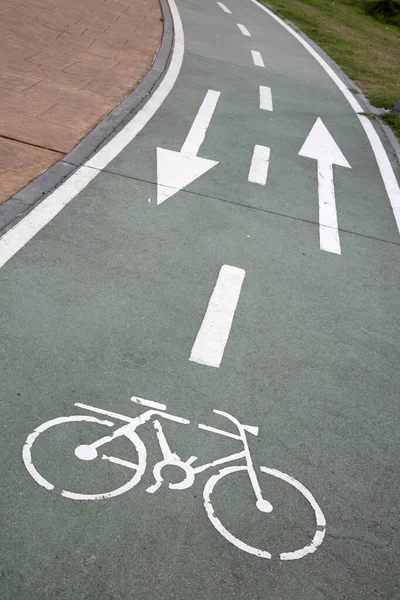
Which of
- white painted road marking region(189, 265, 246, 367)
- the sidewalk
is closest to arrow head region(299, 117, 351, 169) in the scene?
the sidewalk

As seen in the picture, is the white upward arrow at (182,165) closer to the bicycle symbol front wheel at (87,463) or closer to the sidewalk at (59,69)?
the sidewalk at (59,69)

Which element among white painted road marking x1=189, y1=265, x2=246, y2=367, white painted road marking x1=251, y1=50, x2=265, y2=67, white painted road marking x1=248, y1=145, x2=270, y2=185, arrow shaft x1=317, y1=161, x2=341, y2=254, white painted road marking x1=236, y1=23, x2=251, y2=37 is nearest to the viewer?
white painted road marking x1=189, y1=265, x2=246, y2=367

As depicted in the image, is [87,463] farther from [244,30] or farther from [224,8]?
[224,8]

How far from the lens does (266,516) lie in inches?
150

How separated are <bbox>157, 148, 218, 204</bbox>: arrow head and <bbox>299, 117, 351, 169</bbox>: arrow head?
5.70 feet

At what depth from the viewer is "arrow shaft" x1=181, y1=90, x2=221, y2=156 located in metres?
8.89

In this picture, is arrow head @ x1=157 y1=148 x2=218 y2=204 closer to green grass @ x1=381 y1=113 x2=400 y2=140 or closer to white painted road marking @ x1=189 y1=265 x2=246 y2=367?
white painted road marking @ x1=189 y1=265 x2=246 y2=367

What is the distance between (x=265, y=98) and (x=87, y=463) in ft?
29.6

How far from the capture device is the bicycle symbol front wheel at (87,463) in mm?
3678

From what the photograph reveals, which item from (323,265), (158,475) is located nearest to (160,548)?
(158,475)


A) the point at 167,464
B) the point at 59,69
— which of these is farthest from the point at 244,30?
the point at 167,464

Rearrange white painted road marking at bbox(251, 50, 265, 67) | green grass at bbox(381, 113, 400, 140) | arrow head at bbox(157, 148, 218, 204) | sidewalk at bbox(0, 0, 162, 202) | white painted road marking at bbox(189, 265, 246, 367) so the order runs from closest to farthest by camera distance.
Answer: white painted road marking at bbox(189, 265, 246, 367) → arrow head at bbox(157, 148, 218, 204) → sidewalk at bbox(0, 0, 162, 202) → green grass at bbox(381, 113, 400, 140) → white painted road marking at bbox(251, 50, 265, 67)

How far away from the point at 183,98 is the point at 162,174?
11.0ft

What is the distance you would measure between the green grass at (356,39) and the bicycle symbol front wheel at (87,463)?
9110 mm
